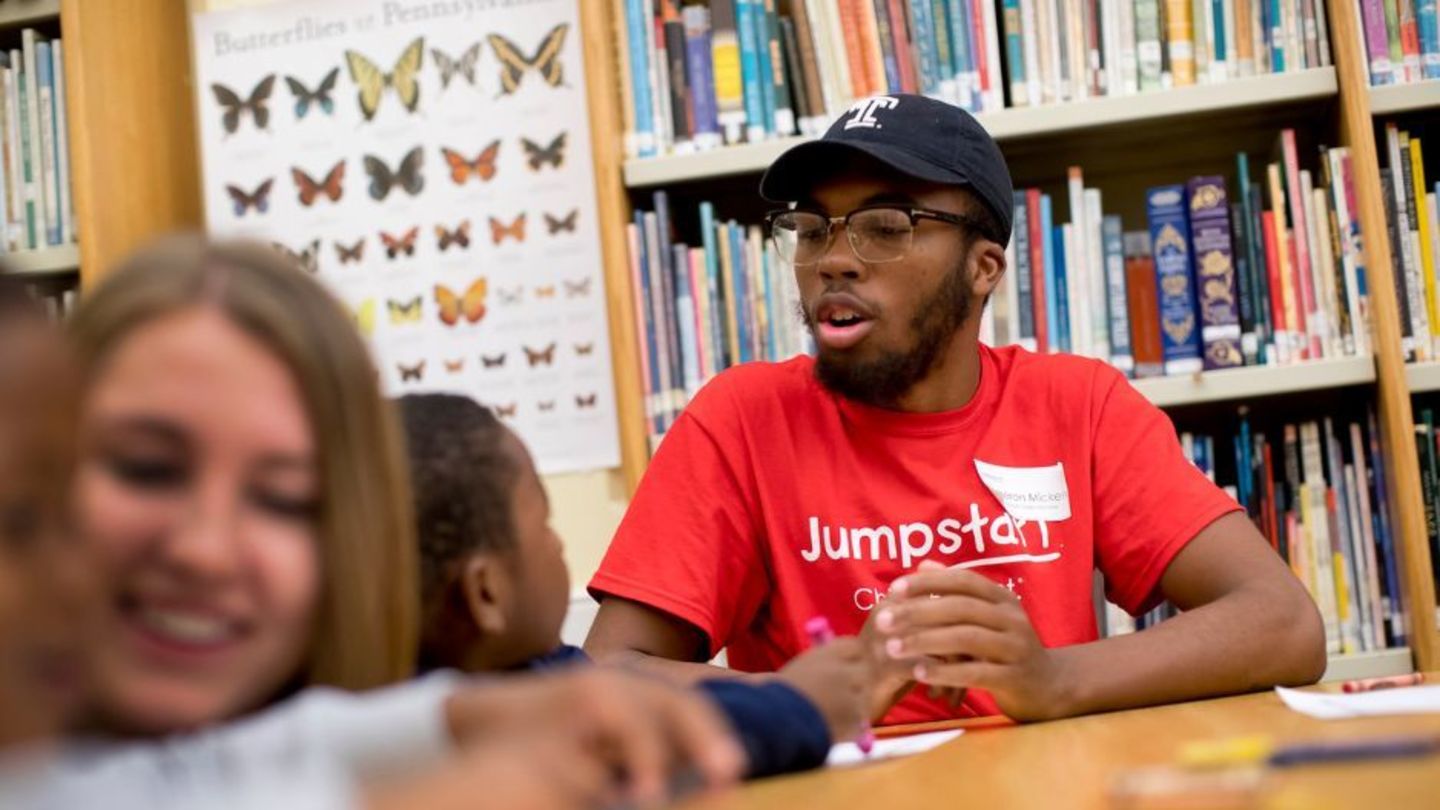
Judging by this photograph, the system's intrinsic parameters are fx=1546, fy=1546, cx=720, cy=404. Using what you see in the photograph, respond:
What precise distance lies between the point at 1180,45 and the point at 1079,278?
0.36m

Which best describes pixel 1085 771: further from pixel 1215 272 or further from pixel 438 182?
pixel 438 182

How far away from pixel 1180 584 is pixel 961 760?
0.70 metres

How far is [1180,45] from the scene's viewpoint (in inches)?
86.2

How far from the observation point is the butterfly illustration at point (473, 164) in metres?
2.52

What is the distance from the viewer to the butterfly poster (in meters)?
2.48

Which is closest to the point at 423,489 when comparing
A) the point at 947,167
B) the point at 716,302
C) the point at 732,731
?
the point at 732,731

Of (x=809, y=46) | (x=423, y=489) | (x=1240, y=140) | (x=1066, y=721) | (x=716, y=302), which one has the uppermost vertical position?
(x=809, y=46)

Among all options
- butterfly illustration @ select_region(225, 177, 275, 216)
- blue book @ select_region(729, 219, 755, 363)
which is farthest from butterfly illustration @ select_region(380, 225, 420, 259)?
blue book @ select_region(729, 219, 755, 363)

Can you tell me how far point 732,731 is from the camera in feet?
2.90

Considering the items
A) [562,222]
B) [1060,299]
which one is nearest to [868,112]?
[1060,299]

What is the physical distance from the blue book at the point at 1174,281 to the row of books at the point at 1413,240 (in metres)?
0.28

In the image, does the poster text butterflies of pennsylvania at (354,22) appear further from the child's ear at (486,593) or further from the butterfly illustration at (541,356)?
the child's ear at (486,593)

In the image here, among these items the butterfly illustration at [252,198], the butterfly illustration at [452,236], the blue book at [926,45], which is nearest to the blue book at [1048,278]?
the blue book at [926,45]

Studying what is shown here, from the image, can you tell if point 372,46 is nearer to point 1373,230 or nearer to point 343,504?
point 1373,230
